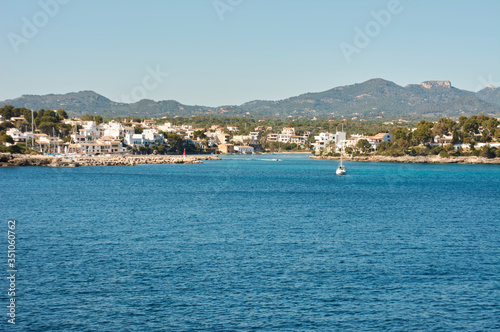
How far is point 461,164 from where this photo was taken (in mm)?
77562

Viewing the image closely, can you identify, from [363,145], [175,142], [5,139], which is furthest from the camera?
[175,142]

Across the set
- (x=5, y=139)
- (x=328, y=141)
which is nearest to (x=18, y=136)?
(x=5, y=139)

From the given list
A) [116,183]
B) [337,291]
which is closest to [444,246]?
[337,291]

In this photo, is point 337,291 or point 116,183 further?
point 116,183

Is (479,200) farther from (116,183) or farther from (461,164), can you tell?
(461,164)

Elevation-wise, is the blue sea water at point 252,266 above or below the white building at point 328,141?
below

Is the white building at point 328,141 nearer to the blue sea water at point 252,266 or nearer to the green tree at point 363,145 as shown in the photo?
the green tree at point 363,145

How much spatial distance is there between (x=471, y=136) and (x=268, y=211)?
2861 inches

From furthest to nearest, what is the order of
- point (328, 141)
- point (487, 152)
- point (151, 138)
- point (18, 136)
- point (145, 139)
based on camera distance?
point (328, 141), point (151, 138), point (145, 139), point (487, 152), point (18, 136)

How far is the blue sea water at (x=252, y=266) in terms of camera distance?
424 inches

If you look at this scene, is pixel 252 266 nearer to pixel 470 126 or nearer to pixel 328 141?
pixel 470 126

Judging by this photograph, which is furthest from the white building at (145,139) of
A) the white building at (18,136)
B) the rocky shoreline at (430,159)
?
the rocky shoreline at (430,159)

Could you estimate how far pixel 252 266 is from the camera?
14391 mm

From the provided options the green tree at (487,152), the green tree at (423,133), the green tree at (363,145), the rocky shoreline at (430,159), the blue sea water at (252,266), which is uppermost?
the green tree at (423,133)
